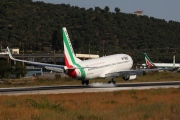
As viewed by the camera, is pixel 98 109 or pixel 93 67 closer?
pixel 98 109

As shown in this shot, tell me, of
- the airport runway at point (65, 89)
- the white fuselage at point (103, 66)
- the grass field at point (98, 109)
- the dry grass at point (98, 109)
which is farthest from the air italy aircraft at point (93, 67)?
the dry grass at point (98, 109)

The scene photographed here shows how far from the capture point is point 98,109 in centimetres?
3344

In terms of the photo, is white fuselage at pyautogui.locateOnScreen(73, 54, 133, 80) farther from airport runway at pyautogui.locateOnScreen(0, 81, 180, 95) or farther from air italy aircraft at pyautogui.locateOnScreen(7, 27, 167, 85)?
airport runway at pyautogui.locateOnScreen(0, 81, 180, 95)

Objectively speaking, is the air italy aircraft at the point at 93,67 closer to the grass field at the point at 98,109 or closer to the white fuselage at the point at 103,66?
the white fuselage at the point at 103,66

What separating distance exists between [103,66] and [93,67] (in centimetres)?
244

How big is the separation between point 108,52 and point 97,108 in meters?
143

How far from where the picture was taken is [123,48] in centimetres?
19875

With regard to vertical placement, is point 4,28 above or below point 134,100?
above

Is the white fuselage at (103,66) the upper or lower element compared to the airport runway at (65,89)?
upper

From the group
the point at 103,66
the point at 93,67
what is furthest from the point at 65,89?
the point at 103,66

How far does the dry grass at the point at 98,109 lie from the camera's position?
90.1 ft

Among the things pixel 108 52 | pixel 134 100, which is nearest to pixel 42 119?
pixel 134 100

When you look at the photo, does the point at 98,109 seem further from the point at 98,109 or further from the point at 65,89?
the point at 65,89

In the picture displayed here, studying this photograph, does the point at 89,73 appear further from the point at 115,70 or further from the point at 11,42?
the point at 11,42
